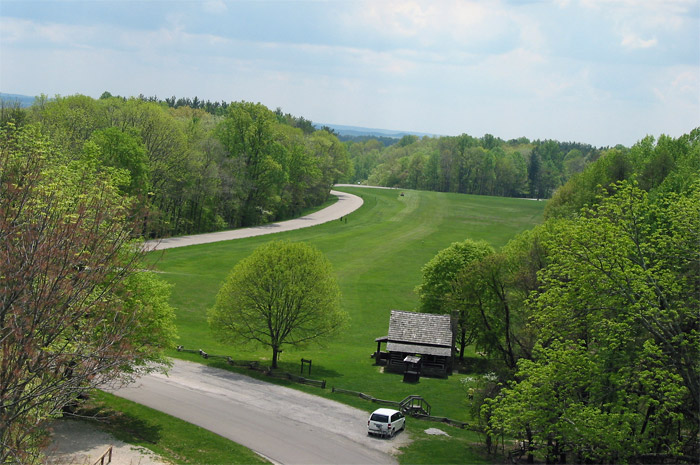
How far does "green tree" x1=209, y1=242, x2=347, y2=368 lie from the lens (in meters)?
43.5

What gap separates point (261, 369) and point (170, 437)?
13819mm

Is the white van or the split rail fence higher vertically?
the white van

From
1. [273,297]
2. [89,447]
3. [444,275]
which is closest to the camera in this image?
[89,447]

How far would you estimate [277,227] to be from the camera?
98562 millimetres

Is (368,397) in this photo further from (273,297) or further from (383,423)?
(273,297)

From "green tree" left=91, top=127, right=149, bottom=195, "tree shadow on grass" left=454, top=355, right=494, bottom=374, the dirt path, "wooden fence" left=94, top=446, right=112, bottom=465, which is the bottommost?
"tree shadow on grass" left=454, top=355, right=494, bottom=374

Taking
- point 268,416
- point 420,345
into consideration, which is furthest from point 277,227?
point 268,416

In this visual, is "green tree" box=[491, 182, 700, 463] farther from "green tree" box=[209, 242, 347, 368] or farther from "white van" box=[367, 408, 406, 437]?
"green tree" box=[209, 242, 347, 368]

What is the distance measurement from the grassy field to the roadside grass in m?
8.44

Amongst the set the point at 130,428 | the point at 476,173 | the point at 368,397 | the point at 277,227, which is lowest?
the point at 368,397

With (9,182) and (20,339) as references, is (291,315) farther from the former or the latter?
(20,339)

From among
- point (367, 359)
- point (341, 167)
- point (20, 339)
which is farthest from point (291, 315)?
point (341, 167)

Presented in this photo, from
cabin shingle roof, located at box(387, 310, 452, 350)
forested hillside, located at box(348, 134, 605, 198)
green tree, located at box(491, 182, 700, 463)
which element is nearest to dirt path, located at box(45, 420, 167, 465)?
green tree, located at box(491, 182, 700, 463)

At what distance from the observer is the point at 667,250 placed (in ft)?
74.2
